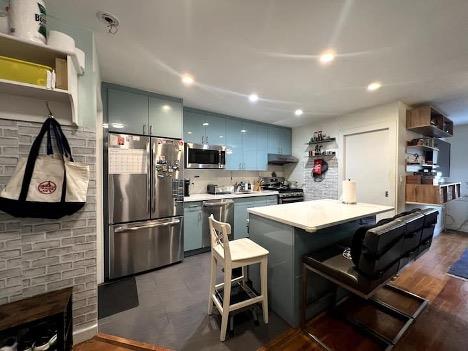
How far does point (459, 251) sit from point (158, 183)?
488cm

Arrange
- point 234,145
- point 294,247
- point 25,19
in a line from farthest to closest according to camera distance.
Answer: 1. point 234,145
2. point 294,247
3. point 25,19

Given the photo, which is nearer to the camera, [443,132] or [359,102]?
[359,102]

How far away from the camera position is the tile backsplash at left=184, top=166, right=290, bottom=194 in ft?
12.1

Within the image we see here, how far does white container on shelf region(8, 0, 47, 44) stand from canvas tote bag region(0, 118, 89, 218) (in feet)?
1.58

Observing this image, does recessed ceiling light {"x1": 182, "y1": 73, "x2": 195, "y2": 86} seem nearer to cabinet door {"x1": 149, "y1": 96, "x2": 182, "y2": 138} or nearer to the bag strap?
cabinet door {"x1": 149, "y1": 96, "x2": 182, "y2": 138}

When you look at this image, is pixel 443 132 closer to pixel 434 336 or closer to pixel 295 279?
pixel 434 336

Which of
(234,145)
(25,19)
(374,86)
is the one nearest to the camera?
(25,19)

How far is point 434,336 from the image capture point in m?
1.54

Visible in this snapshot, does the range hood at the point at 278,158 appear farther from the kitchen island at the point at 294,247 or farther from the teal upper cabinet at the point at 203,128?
the kitchen island at the point at 294,247

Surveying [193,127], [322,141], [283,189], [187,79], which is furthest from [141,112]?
[322,141]

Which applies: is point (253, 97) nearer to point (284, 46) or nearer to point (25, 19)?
point (284, 46)

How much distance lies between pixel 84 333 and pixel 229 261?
124 cm

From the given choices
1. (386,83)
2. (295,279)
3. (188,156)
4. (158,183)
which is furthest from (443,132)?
(158,183)

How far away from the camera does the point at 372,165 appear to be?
3369 mm
